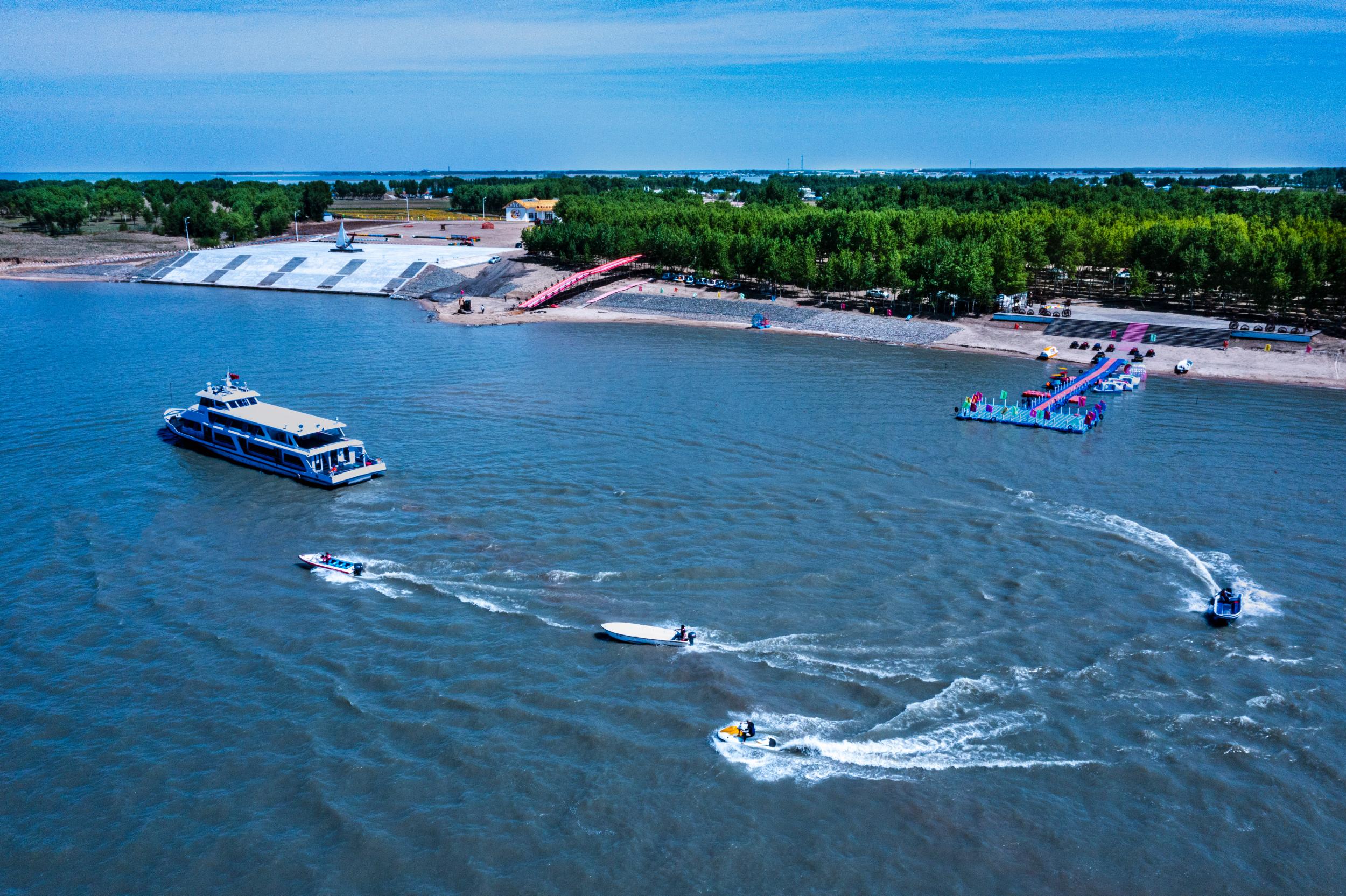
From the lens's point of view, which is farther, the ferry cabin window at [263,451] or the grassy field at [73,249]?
the grassy field at [73,249]

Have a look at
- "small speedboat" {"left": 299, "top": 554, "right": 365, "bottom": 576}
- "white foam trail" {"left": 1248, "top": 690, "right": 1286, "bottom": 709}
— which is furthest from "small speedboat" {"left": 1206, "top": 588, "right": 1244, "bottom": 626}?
"small speedboat" {"left": 299, "top": 554, "right": 365, "bottom": 576}

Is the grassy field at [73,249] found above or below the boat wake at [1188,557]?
above

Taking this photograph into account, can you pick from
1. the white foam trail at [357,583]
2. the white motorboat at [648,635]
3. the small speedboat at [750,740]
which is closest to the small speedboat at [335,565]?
the white foam trail at [357,583]

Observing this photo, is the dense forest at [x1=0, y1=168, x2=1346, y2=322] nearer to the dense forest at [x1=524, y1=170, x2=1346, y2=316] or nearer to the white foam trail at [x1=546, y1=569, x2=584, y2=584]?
the dense forest at [x1=524, y1=170, x2=1346, y2=316]

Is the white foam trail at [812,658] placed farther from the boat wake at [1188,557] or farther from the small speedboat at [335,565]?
the small speedboat at [335,565]

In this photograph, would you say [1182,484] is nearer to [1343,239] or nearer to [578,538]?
[578,538]

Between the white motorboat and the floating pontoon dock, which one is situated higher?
the floating pontoon dock

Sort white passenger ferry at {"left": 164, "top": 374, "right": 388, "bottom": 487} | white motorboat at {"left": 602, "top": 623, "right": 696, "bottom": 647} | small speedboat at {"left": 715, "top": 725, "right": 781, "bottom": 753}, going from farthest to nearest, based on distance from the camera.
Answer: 1. white passenger ferry at {"left": 164, "top": 374, "right": 388, "bottom": 487}
2. white motorboat at {"left": 602, "top": 623, "right": 696, "bottom": 647}
3. small speedboat at {"left": 715, "top": 725, "right": 781, "bottom": 753}

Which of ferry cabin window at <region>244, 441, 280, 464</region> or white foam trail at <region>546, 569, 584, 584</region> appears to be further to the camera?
ferry cabin window at <region>244, 441, 280, 464</region>
